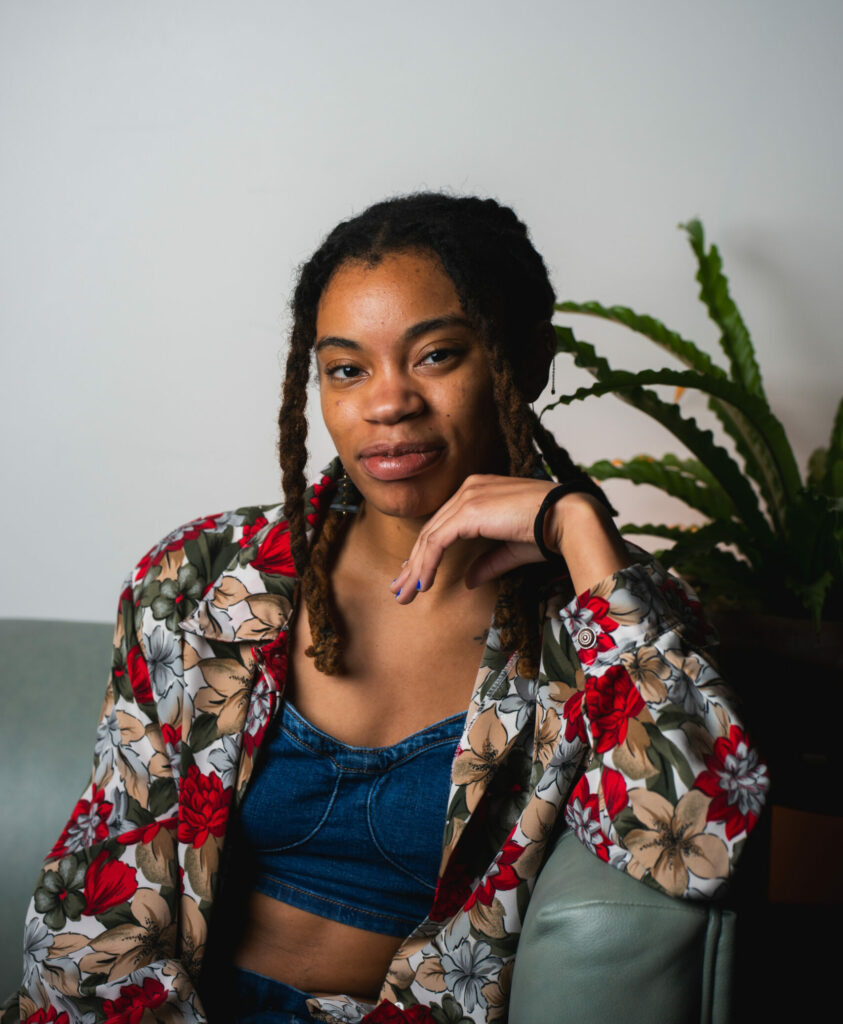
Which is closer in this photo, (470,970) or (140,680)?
(470,970)

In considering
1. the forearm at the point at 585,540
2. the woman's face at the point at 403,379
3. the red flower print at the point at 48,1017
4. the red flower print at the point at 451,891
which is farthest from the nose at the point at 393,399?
the red flower print at the point at 48,1017

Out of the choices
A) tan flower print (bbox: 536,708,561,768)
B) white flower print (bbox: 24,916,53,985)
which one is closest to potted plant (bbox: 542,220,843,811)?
tan flower print (bbox: 536,708,561,768)

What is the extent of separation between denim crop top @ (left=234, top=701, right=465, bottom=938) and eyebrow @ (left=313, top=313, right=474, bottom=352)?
473mm

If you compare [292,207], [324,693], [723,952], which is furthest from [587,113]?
[723,952]

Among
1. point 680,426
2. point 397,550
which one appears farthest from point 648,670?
point 680,426

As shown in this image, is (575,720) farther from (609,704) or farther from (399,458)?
(399,458)

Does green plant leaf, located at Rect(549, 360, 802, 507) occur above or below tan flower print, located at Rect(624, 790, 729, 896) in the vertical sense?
above

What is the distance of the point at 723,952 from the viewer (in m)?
0.85

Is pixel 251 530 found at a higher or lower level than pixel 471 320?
lower

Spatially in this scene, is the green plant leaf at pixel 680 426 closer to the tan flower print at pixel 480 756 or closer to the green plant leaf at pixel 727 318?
the green plant leaf at pixel 727 318

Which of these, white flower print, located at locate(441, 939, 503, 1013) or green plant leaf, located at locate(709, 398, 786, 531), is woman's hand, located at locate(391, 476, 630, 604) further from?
green plant leaf, located at locate(709, 398, 786, 531)

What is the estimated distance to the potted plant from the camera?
1.53 metres

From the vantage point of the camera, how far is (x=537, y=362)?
1240 millimetres

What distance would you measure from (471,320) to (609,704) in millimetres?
476
